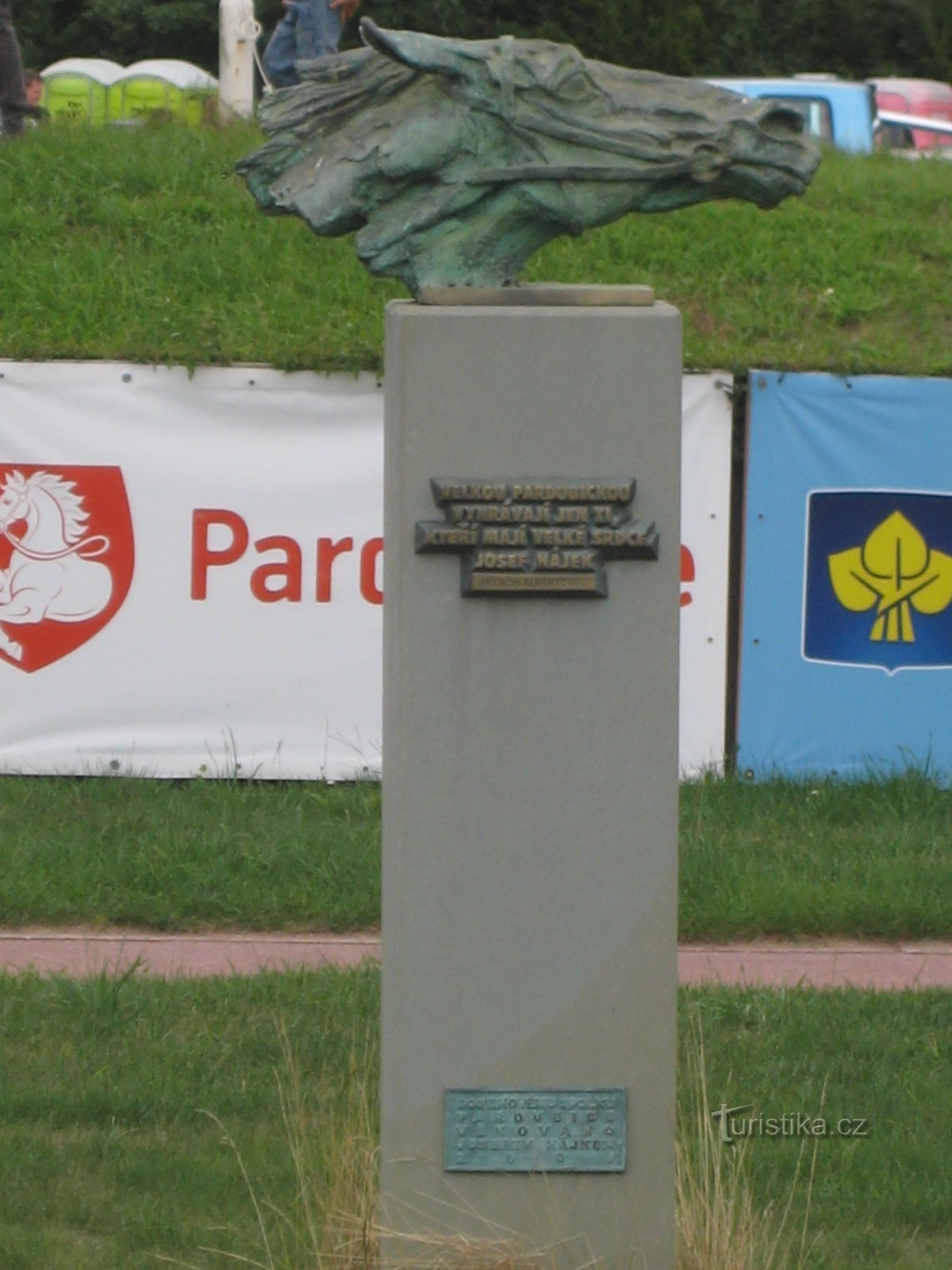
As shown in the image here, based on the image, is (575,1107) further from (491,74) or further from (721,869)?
(721,869)

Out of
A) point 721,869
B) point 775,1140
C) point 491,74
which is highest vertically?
point 491,74

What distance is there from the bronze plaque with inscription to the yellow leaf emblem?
484 cm

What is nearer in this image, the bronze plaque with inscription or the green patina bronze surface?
the bronze plaque with inscription

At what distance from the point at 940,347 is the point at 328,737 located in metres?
3.52

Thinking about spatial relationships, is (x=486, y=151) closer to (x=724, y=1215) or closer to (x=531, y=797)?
(x=531, y=797)

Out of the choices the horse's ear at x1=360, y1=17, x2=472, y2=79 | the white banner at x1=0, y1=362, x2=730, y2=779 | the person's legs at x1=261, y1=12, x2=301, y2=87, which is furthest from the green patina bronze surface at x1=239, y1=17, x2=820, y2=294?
the person's legs at x1=261, y1=12, x2=301, y2=87

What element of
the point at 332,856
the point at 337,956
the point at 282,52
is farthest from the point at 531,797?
the point at 282,52

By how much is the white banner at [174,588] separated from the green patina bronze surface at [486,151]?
4.41 meters

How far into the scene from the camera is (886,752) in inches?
358

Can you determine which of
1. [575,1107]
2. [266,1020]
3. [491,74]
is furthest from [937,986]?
[491,74]

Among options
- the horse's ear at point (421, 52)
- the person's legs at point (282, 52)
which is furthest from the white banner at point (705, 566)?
the person's legs at point (282, 52)

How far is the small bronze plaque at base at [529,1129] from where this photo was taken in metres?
4.56

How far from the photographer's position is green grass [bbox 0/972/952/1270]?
519cm

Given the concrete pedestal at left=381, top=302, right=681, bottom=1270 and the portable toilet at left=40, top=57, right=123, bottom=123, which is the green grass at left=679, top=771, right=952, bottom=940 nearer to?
the concrete pedestal at left=381, top=302, right=681, bottom=1270
